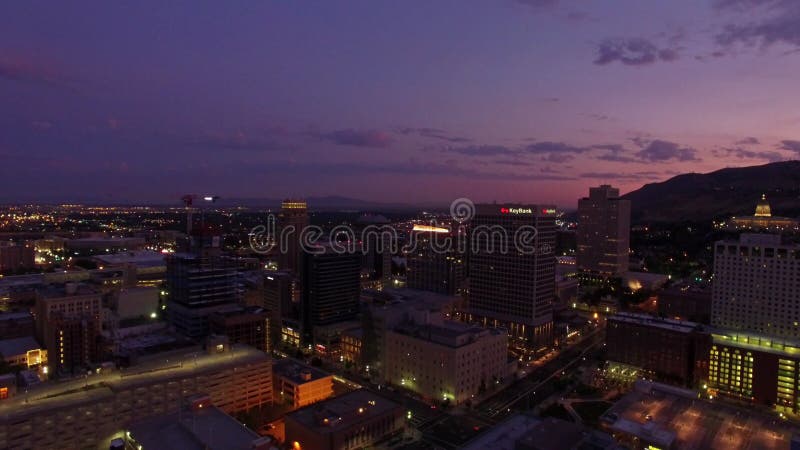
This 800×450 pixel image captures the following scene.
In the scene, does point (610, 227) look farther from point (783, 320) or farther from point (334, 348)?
point (334, 348)

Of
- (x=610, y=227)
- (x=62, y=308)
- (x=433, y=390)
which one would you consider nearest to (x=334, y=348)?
(x=433, y=390)

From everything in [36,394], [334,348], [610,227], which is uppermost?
[610,227]

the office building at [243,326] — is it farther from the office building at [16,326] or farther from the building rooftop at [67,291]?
the office building at [16,326]

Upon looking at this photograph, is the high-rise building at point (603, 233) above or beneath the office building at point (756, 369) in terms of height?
above

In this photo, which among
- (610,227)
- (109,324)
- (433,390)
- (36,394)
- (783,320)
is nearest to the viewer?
(36,394)

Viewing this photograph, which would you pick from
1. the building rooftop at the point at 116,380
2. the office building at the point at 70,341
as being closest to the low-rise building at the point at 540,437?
the building rooftop at the point at 116,380

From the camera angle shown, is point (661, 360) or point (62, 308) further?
point (62, 308)

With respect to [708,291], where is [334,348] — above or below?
below

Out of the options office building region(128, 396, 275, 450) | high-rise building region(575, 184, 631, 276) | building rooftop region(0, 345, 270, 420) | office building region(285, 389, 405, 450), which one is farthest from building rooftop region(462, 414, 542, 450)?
high-rise building region(575, 184, 631, 276)
